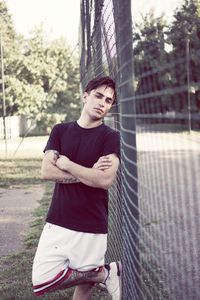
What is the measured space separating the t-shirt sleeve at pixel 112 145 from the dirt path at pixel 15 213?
268cm

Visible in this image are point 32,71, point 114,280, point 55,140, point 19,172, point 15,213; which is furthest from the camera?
point 32,71

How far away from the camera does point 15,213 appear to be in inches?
304


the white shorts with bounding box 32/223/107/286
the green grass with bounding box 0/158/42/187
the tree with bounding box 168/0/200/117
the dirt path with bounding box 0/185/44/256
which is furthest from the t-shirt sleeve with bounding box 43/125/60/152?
the green grass with bounding box 0/158/42/187

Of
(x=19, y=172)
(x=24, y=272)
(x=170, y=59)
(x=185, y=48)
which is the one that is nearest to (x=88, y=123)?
(x=170, y=59)

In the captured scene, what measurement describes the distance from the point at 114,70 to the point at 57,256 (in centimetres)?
145

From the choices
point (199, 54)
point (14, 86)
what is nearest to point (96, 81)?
point (199, 54)

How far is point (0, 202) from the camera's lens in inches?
340

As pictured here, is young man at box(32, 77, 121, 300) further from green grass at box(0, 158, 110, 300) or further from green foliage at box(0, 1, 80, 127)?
green foliage at box(0, 1, 80, 127)

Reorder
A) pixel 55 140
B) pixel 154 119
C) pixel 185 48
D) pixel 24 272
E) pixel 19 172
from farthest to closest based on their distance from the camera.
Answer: pixel 19 172 → pixel 24 272 → pixel 55 140 → pixel 154 119 → pixel 185 48

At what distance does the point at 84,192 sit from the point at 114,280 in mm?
678

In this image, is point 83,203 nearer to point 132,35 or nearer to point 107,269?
point 107,269

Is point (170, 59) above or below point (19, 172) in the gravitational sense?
above

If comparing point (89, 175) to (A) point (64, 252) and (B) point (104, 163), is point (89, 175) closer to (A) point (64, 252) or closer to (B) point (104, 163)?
(B) point (104, 163)

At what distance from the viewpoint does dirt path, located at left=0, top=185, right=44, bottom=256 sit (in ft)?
19.4
